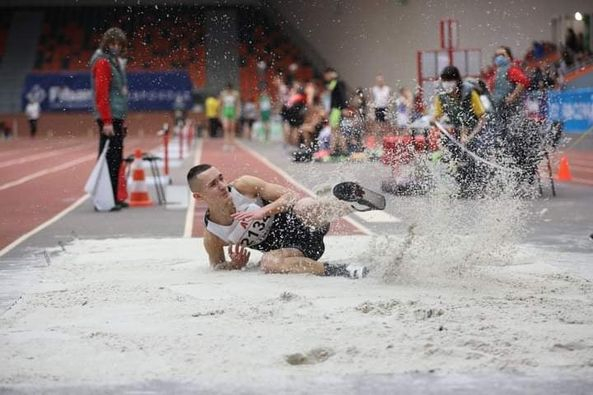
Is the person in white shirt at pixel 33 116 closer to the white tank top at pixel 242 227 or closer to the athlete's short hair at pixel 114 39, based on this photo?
the athlete's short hair at pixel 114 39

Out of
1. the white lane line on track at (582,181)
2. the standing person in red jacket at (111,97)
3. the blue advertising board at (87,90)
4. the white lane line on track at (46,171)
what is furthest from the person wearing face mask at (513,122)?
the blue advertising board at (87,90)

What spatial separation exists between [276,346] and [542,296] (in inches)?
81.8

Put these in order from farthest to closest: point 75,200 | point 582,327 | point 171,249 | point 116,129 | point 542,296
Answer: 1. point 75,200
2. point 116,129
3. point 171,249
4. point 542,296
5. point 582,327

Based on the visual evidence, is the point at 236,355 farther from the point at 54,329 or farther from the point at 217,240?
the point at 217,240

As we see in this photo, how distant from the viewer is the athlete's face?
7.11 m

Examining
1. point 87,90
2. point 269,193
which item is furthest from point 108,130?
point 87,90

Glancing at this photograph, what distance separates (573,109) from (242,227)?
19.5 metres

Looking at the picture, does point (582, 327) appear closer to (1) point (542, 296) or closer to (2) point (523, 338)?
(2) point (523, 338)

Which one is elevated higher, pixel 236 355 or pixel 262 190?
pixel 262 190

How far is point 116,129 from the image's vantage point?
504 inches

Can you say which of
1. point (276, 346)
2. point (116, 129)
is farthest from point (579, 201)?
point (276, 346)

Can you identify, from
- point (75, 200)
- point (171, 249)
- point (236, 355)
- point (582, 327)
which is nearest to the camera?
point (236, 355)

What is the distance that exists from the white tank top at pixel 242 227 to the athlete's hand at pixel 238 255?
5cm

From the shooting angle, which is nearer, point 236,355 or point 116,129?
point 236,355
